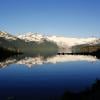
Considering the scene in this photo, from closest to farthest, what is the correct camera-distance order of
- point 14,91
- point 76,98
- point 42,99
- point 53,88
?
point 76,98
point 42,99
point 14,91
point 53,88

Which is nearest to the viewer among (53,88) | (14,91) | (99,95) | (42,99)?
(99,95)

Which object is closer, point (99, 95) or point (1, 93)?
point (99, 95)

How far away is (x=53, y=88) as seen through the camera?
47.1m

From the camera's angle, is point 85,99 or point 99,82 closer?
point 85,99

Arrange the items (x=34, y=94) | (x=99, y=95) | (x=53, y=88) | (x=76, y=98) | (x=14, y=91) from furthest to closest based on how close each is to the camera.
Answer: (x=53, y=88) < (x=14, y=91) < (x=34, y=94) < (x=76, y=98) < (x=99, y=95)

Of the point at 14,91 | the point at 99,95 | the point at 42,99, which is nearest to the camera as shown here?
the point at 99,95

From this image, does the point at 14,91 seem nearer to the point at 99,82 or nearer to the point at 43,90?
the point at 43,90

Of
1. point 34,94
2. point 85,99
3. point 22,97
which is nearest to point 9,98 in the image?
point 22,97

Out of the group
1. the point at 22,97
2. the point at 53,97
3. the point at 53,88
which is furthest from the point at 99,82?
the point at 22,97

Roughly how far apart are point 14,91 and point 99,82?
13.7 meters

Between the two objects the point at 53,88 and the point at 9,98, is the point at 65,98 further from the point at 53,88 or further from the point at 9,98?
the point at 53,88

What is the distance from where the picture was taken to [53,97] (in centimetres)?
3819

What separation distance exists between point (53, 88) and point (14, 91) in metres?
6.80

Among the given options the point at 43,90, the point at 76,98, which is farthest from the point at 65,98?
the point at 43,90
